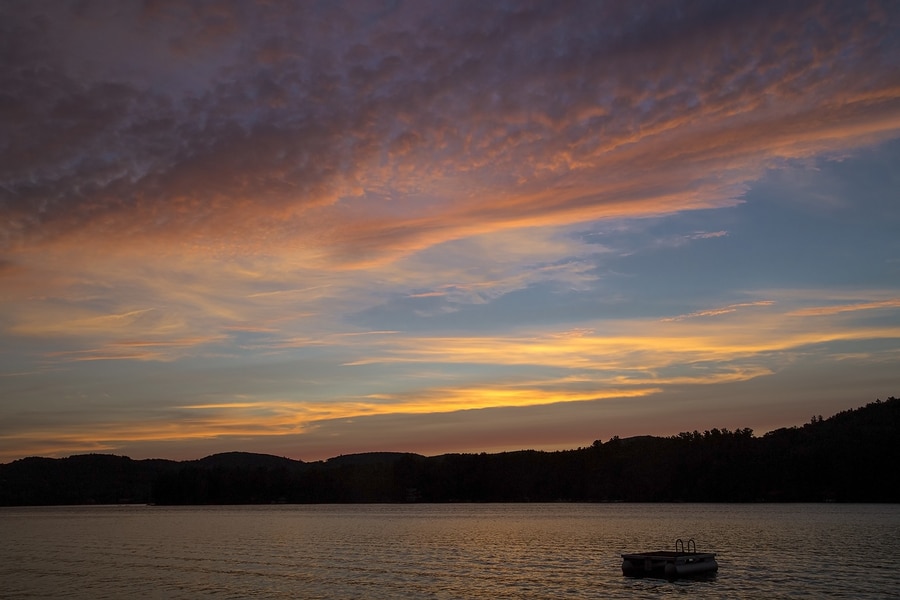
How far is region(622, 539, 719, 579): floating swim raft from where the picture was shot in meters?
52.9

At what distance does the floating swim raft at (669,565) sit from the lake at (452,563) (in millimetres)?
1115

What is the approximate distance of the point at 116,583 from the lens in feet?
178

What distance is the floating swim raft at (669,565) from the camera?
5291 cm

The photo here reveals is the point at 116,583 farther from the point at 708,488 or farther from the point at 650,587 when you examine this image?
the point at 708,488

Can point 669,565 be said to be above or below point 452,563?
above

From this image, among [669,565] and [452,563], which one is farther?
[452,563]

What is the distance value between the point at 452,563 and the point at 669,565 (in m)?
19.0

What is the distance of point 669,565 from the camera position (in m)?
52.9

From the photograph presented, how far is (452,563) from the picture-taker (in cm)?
6419

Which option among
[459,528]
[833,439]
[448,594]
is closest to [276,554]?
[448,594]

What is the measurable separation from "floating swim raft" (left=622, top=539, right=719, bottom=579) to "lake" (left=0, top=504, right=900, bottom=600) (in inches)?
43.9

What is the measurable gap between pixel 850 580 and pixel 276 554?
1956 inches

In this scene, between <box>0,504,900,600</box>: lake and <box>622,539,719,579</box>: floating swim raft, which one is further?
<box>622,539,719,579</box>: floating swim raft

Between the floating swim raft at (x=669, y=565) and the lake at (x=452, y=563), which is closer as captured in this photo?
the lake at (x=452, y=563)
